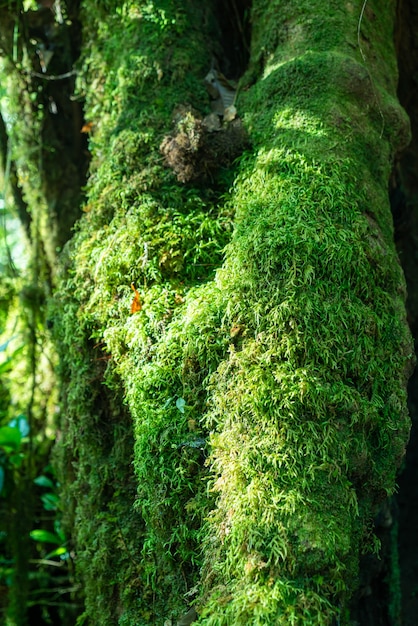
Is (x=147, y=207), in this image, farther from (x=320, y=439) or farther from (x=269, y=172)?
(x=320, y=439)

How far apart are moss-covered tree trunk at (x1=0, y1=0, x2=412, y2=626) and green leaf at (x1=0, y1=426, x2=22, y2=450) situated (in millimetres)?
1017

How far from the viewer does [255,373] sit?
1760 mm

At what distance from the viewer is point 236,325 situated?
6.11 feet

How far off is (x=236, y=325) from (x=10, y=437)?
2059 mm

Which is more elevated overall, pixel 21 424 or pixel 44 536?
pixel 21 424

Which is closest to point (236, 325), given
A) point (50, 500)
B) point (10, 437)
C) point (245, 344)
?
point (245, 344)

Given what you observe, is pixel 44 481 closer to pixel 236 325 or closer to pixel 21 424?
pixel 21 424

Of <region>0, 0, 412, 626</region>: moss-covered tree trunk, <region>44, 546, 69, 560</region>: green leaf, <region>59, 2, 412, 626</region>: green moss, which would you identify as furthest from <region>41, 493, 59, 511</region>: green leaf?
<region>59, 2, 412, 626</region>: green moss

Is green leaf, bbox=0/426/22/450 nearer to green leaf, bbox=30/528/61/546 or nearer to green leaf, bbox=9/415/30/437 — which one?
green leaf, bbox=9/415/30/437

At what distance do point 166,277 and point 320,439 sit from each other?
80cm

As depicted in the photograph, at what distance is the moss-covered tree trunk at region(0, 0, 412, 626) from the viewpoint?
1638 mm

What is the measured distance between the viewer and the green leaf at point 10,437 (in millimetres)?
3387

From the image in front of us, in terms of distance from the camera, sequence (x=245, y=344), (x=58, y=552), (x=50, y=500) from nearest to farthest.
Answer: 1. (x=245, y=344)
2. (x=58, y=552)
3. (x=50, y=500)

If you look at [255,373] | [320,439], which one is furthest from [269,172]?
[320,439]
